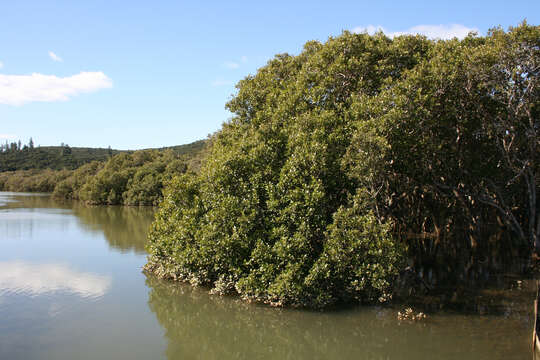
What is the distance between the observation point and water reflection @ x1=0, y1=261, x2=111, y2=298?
17094mm

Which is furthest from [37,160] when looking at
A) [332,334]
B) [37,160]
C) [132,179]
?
[332,334]

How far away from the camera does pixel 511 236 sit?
2553 centimetres

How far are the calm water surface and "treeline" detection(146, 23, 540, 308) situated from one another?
1084 millimetres

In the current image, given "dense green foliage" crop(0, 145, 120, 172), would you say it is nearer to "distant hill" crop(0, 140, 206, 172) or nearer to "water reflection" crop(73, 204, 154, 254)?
"distant hill" crop(0, 140, 206, 172)

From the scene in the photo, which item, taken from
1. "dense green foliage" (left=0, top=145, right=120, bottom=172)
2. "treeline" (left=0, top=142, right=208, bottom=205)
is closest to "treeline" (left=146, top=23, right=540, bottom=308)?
"treeline" (left=0, top=142, right=208, bottom=205)

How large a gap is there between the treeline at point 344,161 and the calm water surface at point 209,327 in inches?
42.7

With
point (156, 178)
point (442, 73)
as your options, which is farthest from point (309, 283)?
point (156, 178)

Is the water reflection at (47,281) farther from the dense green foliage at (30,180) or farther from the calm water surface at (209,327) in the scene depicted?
the dense green foliage at (30,180)

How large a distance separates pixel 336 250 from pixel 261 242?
2.62 meters

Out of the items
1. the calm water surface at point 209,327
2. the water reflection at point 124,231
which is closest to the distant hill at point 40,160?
the water reflection at point 124,231

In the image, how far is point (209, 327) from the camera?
1334 cm

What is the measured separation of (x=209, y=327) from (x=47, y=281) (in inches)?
386

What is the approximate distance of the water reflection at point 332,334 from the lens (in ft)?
37.1

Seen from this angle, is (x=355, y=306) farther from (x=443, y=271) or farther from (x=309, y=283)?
(x=443, y=271)
